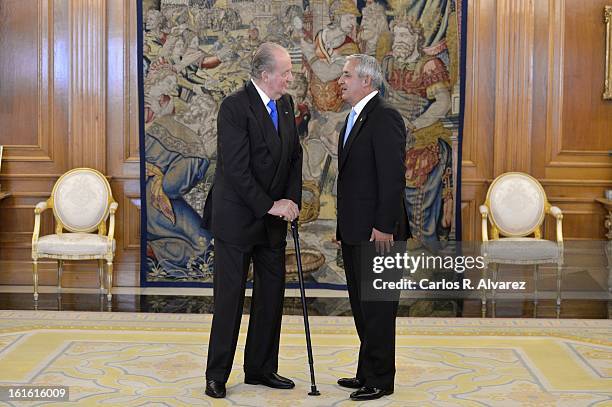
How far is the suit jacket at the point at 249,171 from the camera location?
5039 mm

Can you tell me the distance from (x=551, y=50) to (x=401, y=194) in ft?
13.4

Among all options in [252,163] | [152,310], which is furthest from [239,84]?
[252,163]

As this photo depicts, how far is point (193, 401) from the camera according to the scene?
5027 mm

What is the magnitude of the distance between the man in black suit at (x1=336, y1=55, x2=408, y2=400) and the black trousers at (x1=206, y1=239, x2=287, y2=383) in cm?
45

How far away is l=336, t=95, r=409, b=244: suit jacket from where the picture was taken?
4938 millimetres

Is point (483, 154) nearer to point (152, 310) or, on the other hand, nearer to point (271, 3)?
point (271, 3)

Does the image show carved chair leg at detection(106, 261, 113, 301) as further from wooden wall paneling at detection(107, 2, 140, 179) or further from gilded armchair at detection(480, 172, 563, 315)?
gilded armchair at detection(480, 172, 563, 315)

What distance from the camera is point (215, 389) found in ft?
16.8

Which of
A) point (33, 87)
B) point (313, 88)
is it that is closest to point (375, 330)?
point (313, 88)

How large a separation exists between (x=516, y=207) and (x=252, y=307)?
3.64 meters

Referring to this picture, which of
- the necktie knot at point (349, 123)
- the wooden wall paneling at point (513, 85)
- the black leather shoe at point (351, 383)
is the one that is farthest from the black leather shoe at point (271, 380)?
the wooden wall paneling at point (513, 85)

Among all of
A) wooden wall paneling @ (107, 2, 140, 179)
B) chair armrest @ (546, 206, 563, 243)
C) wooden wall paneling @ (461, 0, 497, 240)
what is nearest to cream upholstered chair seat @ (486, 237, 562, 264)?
chair armrest @ (546, 206, 563, 243)

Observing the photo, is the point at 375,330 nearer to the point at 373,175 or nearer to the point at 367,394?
the point at 367,394

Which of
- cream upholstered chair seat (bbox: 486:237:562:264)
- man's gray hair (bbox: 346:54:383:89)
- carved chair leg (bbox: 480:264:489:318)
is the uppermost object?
man's gray hair (bbox: 346:54:383:89)
